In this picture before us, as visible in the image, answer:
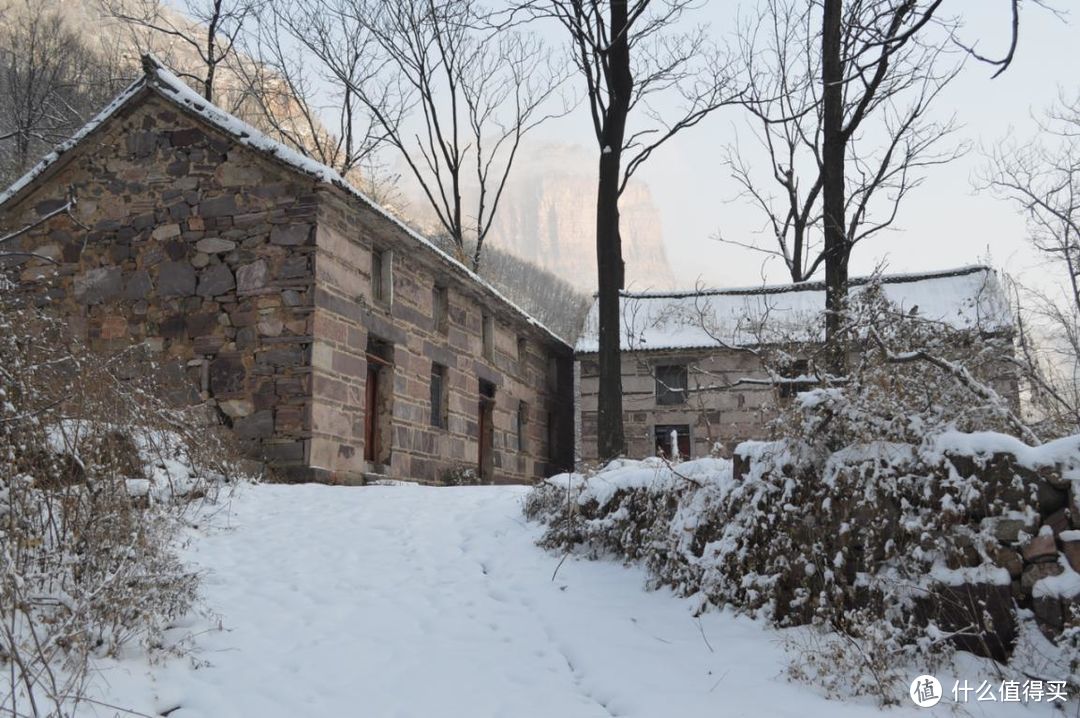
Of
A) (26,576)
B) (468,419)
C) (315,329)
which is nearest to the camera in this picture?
(26,576)

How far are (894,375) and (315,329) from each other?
733 cm

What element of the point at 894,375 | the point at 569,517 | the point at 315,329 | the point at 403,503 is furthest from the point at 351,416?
the point at 894,375

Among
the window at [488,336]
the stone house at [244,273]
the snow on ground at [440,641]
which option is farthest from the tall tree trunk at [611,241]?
the snow on ground at [440,641]

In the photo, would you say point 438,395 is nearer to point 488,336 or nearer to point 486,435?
point 486,435

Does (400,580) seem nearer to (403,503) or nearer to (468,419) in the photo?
(403,503)

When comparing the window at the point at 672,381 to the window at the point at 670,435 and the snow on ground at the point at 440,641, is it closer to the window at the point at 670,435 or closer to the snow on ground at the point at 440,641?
the window at the point at 670,435

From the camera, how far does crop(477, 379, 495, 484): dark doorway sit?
16.4 metres

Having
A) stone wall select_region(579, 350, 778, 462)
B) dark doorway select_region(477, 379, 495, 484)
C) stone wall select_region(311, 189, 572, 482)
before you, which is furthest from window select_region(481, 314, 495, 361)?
stone wall select_region(579, 350, 778, 462)

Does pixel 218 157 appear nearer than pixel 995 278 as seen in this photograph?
Yes

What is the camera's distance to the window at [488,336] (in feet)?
54.3

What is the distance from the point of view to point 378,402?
1277 cm

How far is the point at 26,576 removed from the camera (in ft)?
14.5

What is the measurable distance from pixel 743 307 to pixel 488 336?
717 centimetres

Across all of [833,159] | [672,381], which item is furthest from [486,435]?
[833,159]
